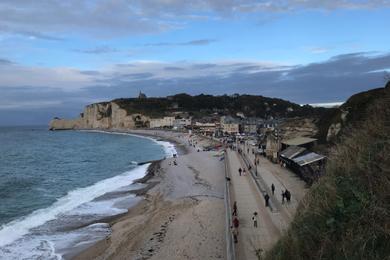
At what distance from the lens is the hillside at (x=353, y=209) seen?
659cm

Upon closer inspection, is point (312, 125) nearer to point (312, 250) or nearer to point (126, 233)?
point (126, 233)

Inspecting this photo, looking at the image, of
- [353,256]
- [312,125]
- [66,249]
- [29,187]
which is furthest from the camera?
[312,125]

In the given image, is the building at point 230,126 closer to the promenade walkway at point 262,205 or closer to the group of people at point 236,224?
the promenade walkway at point 262,205

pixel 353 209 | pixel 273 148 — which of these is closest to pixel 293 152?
pixel 273 148

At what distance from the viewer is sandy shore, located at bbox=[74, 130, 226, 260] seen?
742 inches


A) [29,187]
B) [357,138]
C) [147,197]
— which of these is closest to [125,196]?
[147,197]

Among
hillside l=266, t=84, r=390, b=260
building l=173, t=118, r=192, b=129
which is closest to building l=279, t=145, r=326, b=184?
hillside l=266, t=84, r=390, b=260

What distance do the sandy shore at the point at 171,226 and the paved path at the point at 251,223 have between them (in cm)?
99

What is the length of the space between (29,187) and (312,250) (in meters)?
35.1

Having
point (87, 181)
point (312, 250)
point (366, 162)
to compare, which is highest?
point (366, 162)

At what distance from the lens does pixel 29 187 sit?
38781 millimetres

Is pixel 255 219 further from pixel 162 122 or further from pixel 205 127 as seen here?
pixel 162 122

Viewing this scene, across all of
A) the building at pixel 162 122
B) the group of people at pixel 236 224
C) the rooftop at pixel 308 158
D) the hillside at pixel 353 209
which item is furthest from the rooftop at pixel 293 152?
the building at pixel 162 122

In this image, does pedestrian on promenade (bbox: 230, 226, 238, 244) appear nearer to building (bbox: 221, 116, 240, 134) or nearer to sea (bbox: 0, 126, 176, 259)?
sea (bbox: 0, 126, 176, 259)
